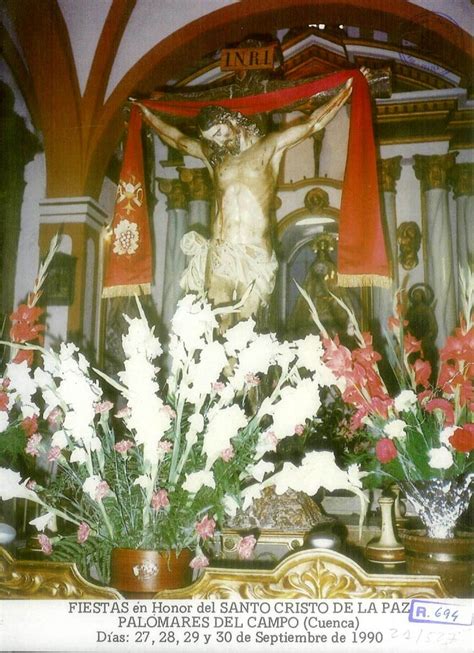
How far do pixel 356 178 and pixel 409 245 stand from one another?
2.08 meters

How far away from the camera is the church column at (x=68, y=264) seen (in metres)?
3.76

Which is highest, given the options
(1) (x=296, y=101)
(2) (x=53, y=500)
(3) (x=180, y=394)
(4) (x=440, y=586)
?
(1) (x=296, y=101)

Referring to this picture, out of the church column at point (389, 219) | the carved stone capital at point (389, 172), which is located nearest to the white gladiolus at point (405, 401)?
the church column at point (389, 219)

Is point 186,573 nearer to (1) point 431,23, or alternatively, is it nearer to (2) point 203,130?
(2) point 203,130

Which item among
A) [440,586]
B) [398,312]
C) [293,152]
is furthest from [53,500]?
[293,152]

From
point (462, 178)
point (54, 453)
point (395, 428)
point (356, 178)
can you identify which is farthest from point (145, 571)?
point (462, 178)

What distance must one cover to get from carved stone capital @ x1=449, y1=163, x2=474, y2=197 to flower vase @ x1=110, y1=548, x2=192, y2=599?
400 cm

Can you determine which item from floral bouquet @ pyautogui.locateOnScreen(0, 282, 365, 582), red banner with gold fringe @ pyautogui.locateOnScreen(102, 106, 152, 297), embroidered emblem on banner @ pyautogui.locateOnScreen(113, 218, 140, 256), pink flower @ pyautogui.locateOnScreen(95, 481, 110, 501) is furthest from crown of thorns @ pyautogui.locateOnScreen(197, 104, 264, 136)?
pink flower @ pyautogui.locateOnScreen(95, 481, 110, 501)

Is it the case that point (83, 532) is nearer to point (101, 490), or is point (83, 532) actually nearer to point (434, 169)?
point (101, 490)

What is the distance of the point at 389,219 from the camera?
5027mm

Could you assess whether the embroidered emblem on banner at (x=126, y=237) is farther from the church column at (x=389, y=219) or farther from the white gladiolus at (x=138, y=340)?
the church column at (x=389, y=219)

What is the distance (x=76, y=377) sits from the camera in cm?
153

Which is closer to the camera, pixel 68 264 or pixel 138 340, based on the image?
pixel 138 340

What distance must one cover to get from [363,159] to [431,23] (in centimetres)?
108
